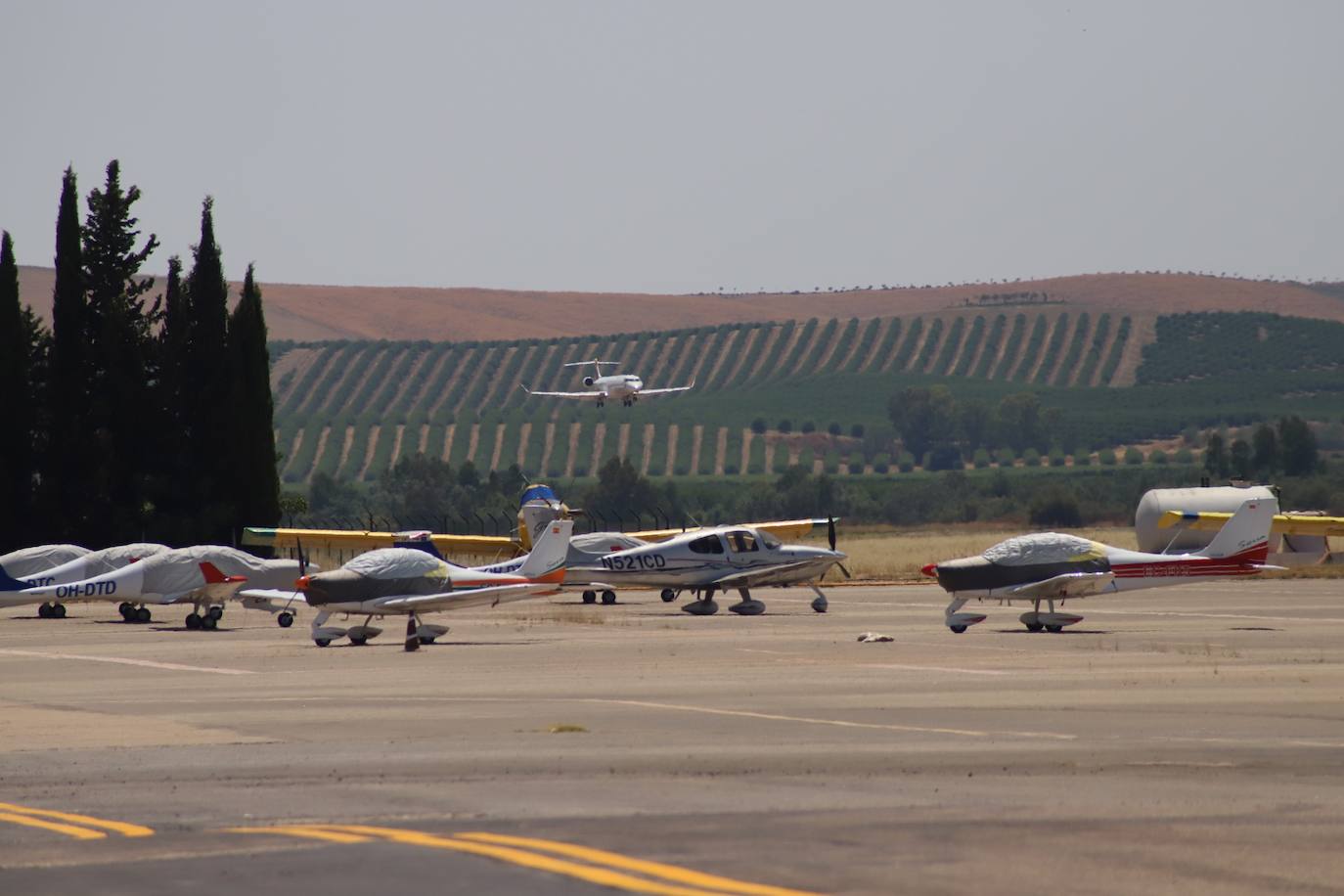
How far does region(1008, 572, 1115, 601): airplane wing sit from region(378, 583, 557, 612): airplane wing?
26.3 feet

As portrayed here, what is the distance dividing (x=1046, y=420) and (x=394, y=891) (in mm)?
154888

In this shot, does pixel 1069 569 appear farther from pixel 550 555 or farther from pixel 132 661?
pixel 132 661

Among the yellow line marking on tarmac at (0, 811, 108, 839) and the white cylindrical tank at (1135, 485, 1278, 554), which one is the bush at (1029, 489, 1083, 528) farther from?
the yellow line marking on tarmac at (0, 811, 108, 839)

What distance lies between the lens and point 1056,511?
3981 inches

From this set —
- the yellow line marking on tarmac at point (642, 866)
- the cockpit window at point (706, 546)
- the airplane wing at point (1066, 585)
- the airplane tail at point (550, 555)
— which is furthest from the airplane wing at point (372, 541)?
the yellow line marking on tarmac at point (642, 866)

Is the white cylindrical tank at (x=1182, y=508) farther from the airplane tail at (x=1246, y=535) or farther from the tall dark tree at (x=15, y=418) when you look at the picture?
the tall dark tree at (x=15, y=418)

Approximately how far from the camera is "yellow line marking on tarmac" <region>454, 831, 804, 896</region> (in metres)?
9.05

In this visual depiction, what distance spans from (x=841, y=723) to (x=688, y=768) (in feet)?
12.8

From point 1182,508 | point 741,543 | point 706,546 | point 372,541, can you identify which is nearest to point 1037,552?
point 741,543

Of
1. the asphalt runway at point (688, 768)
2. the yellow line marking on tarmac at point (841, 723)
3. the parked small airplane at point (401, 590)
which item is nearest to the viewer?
the asphalt runway at point (688, 768)

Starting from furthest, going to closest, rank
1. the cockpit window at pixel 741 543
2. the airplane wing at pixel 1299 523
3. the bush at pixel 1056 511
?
the bush at pixel 1056 511, the airplane wing at pixel 1299 523, the cockpit window at pixel 741 543

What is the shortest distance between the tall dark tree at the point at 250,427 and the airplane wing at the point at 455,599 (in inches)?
1169

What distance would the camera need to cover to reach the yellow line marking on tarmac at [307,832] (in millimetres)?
10828

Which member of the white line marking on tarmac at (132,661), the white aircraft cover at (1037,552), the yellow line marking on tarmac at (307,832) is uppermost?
the white aircraft cover at (1037,552)
